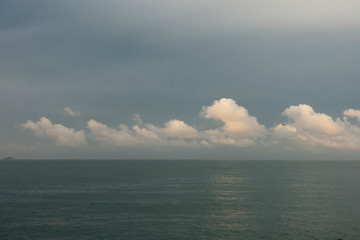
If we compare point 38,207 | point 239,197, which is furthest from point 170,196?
point 38,207

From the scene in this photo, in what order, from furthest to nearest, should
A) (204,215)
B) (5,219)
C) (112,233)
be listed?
(204,215) → (5,219) → (112,233)

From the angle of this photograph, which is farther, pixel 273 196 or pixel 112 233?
pixel 273 196

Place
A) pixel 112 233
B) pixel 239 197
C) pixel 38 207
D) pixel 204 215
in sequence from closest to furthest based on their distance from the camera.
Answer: pixel 112 233 → pixel 204 215 → pixel 38 207 → pixel 239 197

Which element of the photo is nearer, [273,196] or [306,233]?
[306,233]

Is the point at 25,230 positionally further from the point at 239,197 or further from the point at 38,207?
the point at 239,197

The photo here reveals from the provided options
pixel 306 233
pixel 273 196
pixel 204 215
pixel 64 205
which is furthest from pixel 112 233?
pixel 273 196

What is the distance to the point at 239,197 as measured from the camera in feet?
254

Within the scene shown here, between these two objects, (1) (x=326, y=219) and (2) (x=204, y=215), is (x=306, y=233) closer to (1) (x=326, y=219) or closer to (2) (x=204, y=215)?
(1) (x=326, y=219)

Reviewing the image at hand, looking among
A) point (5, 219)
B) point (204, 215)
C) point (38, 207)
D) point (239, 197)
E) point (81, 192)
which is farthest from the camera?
point (81, 192)

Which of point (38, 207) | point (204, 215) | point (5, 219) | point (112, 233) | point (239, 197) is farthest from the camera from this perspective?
point (239, 197)

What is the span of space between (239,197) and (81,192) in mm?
44670

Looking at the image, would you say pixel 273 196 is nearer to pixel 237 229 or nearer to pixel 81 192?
pixel 237 229

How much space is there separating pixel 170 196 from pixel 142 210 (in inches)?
715

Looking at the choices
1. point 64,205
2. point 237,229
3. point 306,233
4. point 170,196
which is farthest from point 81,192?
point 306,233
